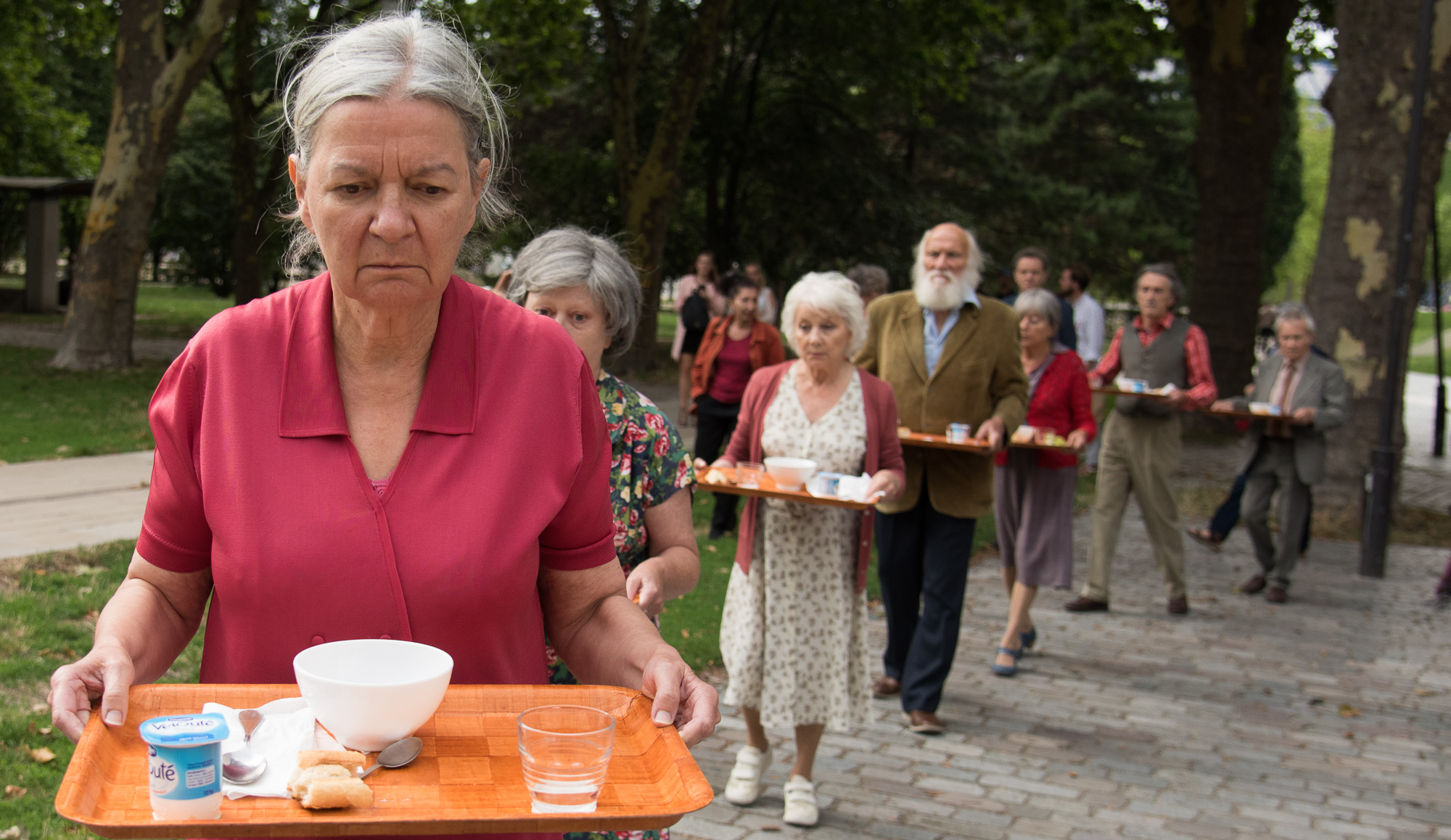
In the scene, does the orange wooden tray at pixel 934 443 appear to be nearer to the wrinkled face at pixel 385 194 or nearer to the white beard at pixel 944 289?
the white beard at pixel 944 289

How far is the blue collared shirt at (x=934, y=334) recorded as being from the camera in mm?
6703

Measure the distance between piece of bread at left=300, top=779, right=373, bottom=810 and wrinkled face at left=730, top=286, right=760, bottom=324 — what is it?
364 inches

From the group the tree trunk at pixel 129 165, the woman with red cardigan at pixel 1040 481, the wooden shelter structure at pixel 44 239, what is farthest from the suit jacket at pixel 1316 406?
the wooden shelter structure at pixel 44 239

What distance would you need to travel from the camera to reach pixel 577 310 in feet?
12.6

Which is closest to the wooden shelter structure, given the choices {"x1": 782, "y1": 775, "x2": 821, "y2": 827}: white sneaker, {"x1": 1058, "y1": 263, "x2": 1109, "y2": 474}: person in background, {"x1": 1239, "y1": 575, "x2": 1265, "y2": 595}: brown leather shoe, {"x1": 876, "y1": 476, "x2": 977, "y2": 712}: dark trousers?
{"x1": 1058, "y1": 263, "x2": 1109, "y2": 474}: person in background

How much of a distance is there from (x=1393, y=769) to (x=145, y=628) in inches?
243

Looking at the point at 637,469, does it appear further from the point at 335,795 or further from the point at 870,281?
the point at 870,281

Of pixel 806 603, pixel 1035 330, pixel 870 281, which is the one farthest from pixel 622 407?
pixel 870 281

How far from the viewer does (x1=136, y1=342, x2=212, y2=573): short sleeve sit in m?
1.87

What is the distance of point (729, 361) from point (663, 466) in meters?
7.22

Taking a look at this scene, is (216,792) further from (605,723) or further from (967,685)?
(967,685)

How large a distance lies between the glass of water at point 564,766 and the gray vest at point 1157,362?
821cm

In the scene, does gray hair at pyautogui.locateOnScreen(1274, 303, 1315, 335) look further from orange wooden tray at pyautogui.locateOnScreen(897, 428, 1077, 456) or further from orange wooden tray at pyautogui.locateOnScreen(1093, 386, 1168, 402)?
orange wooden tray at pyautogui.locateOnScreen(897, 428, 1077, 456)

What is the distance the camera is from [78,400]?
13.7 metres
